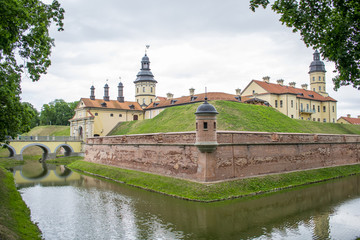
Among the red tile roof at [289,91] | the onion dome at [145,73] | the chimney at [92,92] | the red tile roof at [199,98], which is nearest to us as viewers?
the red tile roof at [199,98]

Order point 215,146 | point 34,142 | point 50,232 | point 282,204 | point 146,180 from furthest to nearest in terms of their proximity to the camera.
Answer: point 34,142
point 146,180
point 215,146
point 282,204
point 50,232

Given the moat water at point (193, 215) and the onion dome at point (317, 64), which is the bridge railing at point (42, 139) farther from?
the onion dome at point (317, 64)

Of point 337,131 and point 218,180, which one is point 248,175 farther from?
point 337,131

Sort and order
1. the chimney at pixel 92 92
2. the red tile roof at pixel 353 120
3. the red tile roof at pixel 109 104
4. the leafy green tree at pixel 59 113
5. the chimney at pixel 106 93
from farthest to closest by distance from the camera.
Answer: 1. the leafy green tree at pixel 59 113
2. the red tile roof at pixel 353 120
3. the chimney at pixel 106 93
4. the chimney at pixel 92 92
5. the red tile roof at pixel 109 104

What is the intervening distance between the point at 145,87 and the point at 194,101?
19.8 meters

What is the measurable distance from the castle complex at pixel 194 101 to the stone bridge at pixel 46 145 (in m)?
3.04

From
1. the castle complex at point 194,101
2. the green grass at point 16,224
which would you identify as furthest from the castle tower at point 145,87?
the green grass at point 16,224

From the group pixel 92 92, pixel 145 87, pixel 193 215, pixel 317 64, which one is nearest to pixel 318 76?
pixel 317 64

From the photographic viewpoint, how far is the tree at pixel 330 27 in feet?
34.1

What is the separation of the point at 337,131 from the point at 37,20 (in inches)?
1916

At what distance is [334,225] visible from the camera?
43.4ft

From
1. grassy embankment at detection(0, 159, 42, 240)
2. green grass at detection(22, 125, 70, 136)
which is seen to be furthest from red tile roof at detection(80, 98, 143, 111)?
grassy embankment at detection(0, 159, 42, 240)

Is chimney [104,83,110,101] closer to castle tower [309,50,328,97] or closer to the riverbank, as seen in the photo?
the riverbank

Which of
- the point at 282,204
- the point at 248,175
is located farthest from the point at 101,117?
the point at 282,204
